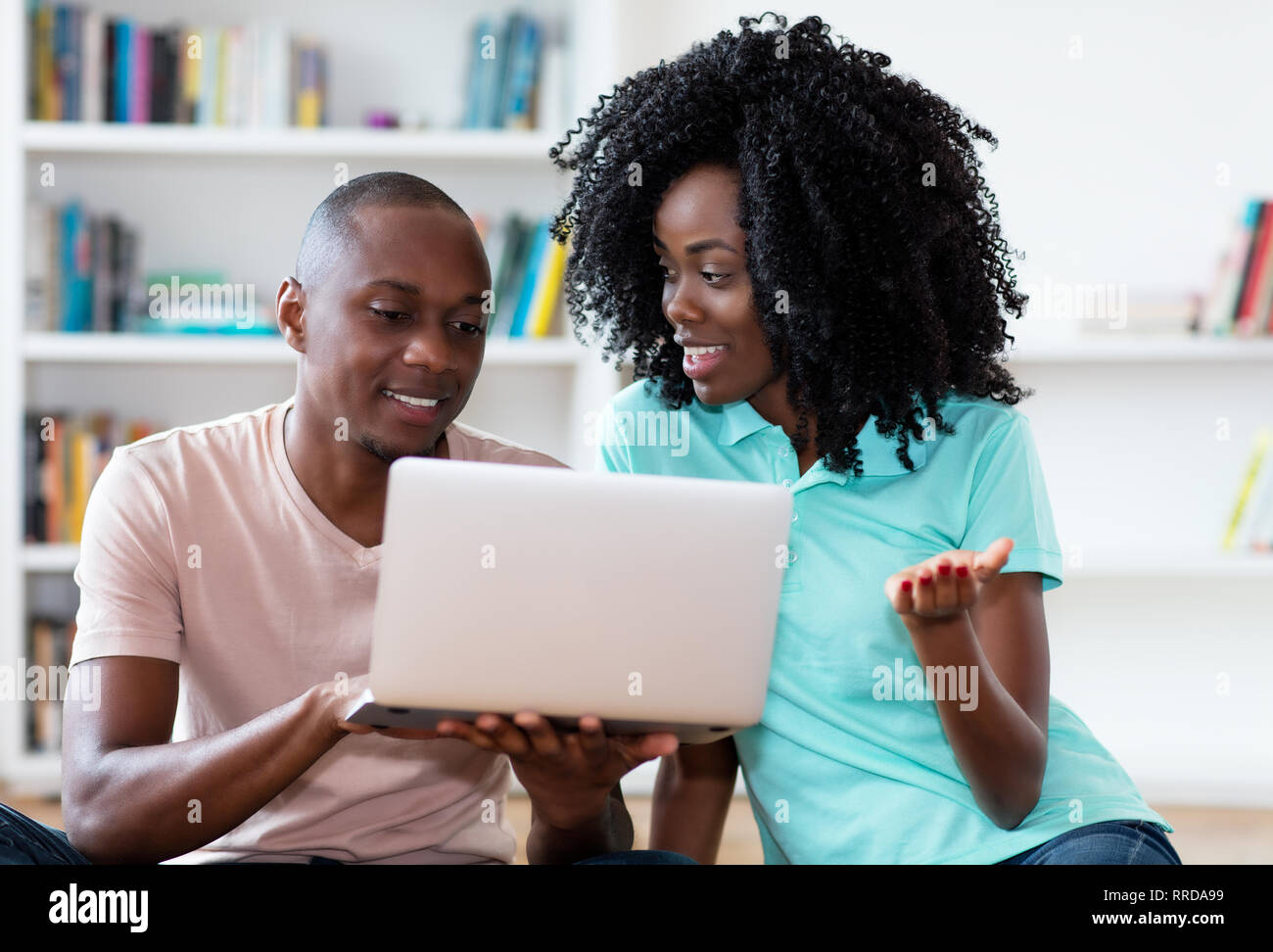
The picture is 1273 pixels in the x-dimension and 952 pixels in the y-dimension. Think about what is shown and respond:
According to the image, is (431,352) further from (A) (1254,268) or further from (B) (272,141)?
(A) (1254,268)

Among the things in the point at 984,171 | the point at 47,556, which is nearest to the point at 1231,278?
the point at 984,171

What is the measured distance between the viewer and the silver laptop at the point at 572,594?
922 mm

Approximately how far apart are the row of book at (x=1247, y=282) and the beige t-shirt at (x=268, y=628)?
2.26 metres

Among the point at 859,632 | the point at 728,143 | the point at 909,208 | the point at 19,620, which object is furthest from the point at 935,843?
the point at 19,620

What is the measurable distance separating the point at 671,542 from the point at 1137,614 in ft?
8.16

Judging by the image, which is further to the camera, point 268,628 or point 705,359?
point 705,359

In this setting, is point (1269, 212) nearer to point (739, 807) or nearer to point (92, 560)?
point (739, 807)

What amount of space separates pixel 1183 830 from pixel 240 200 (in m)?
2.61

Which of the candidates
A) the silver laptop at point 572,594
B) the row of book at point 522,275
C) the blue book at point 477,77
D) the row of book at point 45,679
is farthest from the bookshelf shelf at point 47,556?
the silver laptop at point 572,594

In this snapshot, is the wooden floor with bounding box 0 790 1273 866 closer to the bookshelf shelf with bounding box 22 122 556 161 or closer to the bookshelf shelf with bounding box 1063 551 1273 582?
the bookshelf shelf with bounding box 1063 551 1273 582

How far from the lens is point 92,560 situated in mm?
1235

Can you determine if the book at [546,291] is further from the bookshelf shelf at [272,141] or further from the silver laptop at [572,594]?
the silver laptop at [572,594]

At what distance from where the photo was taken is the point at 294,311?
55.7 inches

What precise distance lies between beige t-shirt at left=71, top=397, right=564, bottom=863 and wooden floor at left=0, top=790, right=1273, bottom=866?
1.18 meters
